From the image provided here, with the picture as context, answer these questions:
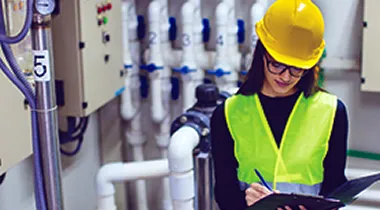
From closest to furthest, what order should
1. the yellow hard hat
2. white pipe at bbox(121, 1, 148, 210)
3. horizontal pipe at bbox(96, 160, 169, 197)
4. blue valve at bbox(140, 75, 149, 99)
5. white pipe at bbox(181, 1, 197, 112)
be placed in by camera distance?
1. the yellow hard hat
2. horizontal pipe at bbox(96, 160, 169, 197)
3. white pipe at bbox(181, 1, 197, 112)
4. white pipe at bbox(121, 1, 148, 210)
5. blue valve at bbox(140, 75, 149, 99)

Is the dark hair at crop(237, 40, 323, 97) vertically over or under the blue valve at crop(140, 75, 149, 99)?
over

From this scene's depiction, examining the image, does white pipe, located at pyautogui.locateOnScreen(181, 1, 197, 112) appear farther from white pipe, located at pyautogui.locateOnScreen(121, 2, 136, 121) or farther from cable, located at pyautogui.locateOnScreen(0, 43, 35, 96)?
cable, located at pyautogui.locateOnScreen(0, 43, 35, 96)

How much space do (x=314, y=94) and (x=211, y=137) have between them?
316mm

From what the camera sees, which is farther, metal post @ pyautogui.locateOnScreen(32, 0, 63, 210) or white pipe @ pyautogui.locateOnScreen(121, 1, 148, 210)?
white pipe @ pyautogui.locateOnScreen(121, 1, 148, 210)

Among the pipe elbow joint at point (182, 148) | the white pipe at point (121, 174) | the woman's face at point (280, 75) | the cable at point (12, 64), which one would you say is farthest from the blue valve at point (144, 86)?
the cable at point (12, 64)

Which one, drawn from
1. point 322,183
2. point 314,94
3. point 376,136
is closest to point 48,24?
point 314,94

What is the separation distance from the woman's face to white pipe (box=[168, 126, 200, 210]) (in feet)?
1.07

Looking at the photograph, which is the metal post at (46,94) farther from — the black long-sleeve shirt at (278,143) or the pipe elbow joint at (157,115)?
the pipe elbow joint at (157,115)

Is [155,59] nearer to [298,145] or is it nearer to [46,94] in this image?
[298,145]

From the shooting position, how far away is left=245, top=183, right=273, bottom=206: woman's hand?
4.49 feet

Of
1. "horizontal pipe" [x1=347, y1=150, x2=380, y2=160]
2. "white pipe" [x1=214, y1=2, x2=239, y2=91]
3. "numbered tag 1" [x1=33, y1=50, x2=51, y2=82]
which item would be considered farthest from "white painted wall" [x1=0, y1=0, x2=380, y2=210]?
"numbered tag 1" [x1=33, y1=50, x2=51, y2=82]

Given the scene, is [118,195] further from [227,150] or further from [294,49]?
[294,49]

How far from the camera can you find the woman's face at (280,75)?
1370 mm

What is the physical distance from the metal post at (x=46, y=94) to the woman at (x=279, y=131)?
0.52 meters
